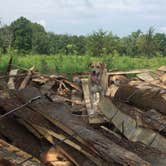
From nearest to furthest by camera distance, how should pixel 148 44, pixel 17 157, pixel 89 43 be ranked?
pixel 17 157
pixel 89 43
pixel 148 44

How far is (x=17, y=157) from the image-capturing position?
425 centimetres

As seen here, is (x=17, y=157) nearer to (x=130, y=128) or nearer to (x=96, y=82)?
(x=130, y=128)

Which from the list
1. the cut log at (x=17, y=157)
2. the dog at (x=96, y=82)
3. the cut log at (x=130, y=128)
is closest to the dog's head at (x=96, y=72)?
the dog at (x=96, y=82)

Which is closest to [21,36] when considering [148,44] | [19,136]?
[148,44]

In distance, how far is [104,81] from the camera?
797 cm

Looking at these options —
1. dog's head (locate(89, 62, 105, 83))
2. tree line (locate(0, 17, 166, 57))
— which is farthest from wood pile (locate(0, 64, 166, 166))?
tree line (locate(0, 17, 166, 57))

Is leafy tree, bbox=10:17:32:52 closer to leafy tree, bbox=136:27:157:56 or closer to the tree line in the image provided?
the tree line

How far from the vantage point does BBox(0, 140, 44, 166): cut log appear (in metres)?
4.15

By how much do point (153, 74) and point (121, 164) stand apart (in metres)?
5.86

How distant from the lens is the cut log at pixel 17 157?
4152 millimetres

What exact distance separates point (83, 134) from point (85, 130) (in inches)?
7.4

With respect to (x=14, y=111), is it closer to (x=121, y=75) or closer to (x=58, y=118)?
(x=58, y=118)

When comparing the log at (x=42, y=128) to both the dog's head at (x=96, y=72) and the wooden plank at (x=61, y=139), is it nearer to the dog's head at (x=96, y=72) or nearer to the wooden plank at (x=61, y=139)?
the wooden plank at (x=61, y=139)

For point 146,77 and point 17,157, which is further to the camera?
point 146,77
